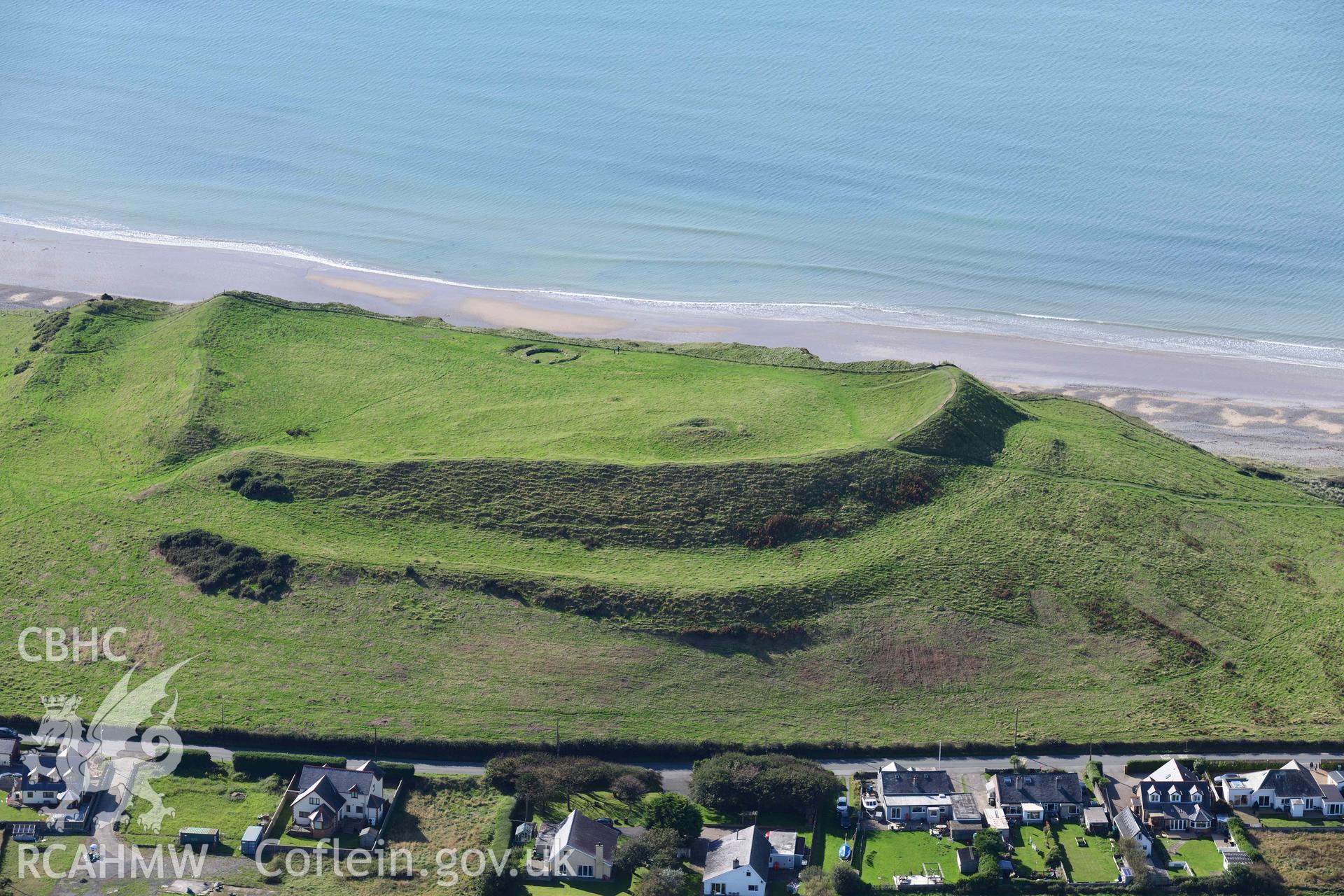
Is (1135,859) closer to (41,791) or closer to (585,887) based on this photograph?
(585,887)

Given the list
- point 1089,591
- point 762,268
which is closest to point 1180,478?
point 1089,591

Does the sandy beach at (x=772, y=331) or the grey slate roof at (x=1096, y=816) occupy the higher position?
the sandy beach at (x=772, y=331)

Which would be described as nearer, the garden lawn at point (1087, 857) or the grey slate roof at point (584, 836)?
the grey slate roof at point (584, 836)

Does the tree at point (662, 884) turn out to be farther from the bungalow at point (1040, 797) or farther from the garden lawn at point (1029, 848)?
the bungalow at point (1040, 797)

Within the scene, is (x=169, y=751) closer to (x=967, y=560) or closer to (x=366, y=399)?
(x=366, y=399)

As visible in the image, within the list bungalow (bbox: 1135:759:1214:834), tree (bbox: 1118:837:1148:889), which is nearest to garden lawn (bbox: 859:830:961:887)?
tree (bbox: 1118:837:1148:889)

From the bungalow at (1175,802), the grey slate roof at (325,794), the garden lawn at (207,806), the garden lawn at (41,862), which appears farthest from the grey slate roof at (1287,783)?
the garden lawn at (41,862)

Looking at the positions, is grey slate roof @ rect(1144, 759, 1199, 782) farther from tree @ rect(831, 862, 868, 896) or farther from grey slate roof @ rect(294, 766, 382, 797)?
grey slate roof @ rect(294, 766, 382, 797)
